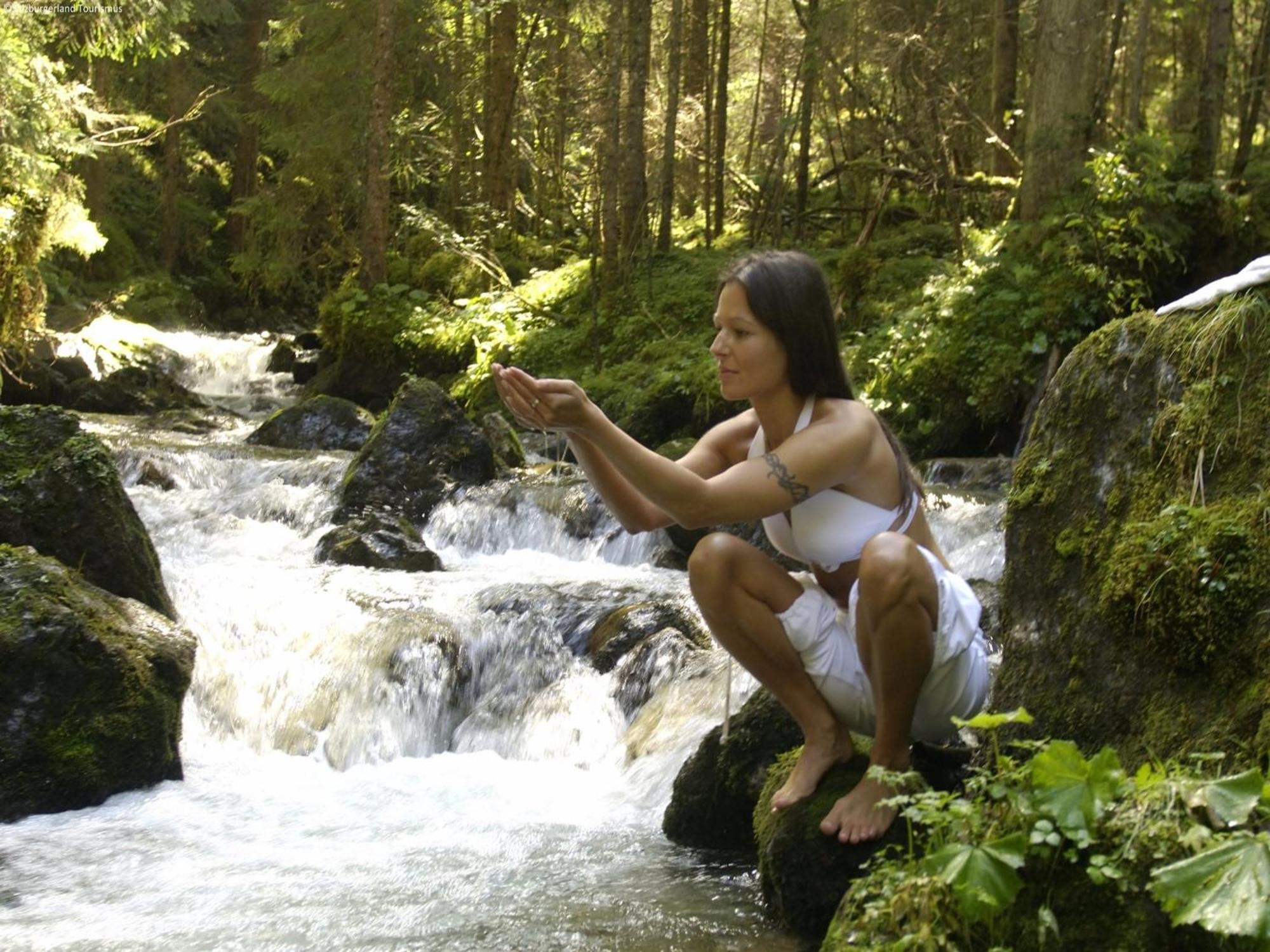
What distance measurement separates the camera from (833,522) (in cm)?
372

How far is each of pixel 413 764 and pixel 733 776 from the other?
94.6 inches

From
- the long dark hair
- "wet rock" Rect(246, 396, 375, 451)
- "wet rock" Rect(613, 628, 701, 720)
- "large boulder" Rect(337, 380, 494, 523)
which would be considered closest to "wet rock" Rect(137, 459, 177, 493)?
"large boulder" Rect(337, 380, 494, 523)

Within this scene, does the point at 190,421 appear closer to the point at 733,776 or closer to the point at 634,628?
the point at 634,628

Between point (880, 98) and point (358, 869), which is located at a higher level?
point (880, 98)

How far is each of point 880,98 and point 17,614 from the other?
14159mm

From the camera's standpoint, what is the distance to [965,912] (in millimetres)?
2754

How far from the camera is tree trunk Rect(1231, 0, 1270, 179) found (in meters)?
13.9

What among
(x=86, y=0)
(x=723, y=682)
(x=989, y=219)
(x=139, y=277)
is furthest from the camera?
(x=139, y=277)

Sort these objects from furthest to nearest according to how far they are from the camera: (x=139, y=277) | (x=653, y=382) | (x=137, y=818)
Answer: (x=139, y=277)
(x=653, y=382)
(x=137, y=818)

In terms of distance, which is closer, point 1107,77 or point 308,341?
point 1107,77

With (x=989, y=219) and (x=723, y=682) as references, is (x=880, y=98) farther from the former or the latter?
(x=723, y=682)

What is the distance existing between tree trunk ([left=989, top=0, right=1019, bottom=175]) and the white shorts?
14882mm

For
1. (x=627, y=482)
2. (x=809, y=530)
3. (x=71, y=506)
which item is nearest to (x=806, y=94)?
(x=71, y=506)

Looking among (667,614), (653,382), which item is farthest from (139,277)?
(667,614)
